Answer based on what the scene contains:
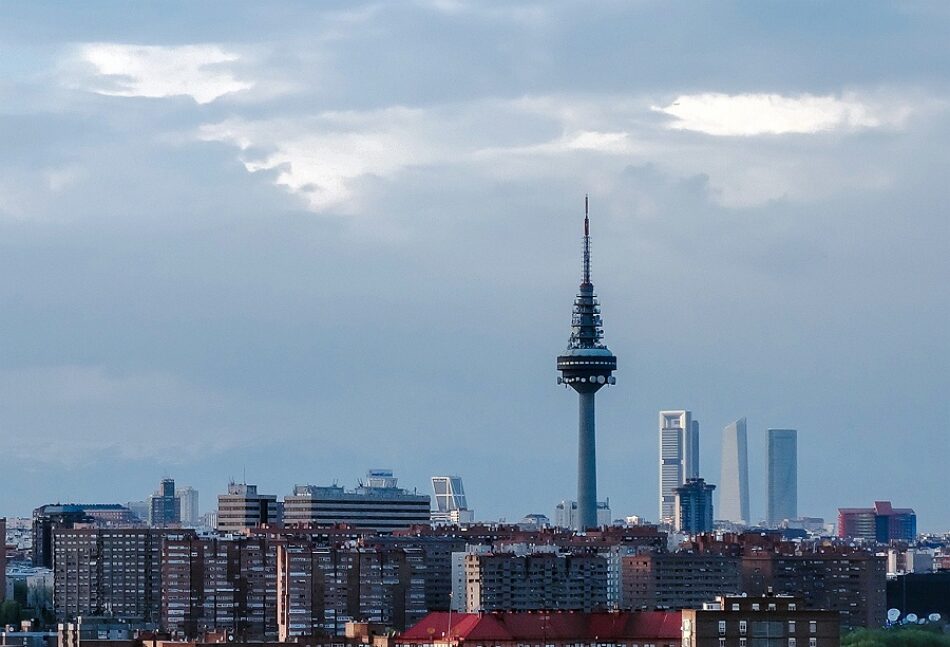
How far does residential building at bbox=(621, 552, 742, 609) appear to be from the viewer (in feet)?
601

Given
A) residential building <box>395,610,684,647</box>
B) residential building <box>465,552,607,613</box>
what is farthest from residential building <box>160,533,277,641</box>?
residential building <box>395,610,684,647</box>

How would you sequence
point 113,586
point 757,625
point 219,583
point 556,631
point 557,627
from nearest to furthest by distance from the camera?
1. point 757,625
2. point 556,631
3. point 557,627
4. point 219,583
5. point 113,586

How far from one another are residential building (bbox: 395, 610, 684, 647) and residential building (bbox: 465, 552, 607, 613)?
3640 centimetres

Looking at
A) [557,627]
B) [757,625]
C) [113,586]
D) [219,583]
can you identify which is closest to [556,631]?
[557,627]

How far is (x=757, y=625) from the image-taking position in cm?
9650

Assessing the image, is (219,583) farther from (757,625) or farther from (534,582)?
(757,625)

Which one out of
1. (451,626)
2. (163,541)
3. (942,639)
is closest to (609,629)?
(451,626)

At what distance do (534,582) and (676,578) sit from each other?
13342 mm

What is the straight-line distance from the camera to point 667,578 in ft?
613

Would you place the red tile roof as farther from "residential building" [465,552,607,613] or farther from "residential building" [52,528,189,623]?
"residential building" [52,528,189,623]

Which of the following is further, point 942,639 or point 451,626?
point 942,639

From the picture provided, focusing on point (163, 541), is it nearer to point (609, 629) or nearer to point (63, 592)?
point (63, 592)

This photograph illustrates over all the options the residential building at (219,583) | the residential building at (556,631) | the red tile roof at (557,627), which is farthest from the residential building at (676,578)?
the residential building at (556,631)

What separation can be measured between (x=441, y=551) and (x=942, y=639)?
133ft
